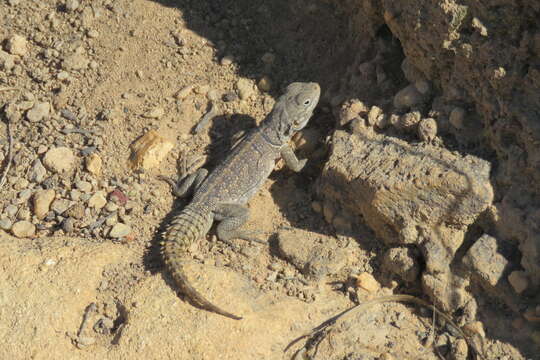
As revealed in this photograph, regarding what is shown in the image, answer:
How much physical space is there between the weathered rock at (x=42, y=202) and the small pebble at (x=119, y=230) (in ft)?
2.11

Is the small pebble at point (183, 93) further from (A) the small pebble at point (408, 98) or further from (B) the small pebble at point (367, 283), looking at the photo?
(B) the small pebble at point (367, 283)

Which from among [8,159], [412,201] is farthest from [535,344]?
[8,159]

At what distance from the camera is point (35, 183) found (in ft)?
17.0

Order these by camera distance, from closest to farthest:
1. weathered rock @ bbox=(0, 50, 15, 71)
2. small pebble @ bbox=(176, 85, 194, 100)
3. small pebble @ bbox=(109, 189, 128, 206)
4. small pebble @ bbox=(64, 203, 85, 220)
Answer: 1. small pebble @ bbox=(64, 203, 85, 220)
2. small pebble @ bbox=(109, 189, 128, 206)
3. small pebble @ bbox=(176, 85, 194, 100)
4. weathered rock @ bbox=(0, 50, 15, 71)

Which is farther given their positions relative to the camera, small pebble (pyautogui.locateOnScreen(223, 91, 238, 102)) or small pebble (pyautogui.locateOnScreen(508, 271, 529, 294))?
small pebble (pyautogui.locateOnScreen(223, 91, 238, 102))

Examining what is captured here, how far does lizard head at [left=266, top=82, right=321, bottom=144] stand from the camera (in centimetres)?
538

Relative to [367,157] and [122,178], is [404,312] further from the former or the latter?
[122,178]

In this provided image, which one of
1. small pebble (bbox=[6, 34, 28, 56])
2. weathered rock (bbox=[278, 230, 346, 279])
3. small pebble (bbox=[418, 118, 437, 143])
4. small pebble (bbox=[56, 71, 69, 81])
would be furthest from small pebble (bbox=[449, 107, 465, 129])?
small pebble (bbox=[6, 34, 28, 56])

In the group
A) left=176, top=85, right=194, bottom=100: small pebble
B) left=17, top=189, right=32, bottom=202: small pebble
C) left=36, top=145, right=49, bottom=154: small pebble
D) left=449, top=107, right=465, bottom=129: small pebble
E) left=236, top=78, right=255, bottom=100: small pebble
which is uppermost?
left=449, top=107, right=465, bottom=129: small pebble

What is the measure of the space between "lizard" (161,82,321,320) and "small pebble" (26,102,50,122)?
1509 millimetres

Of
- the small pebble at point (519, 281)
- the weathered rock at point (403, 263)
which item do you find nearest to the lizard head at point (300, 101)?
the weathered rock at point (403, 263)

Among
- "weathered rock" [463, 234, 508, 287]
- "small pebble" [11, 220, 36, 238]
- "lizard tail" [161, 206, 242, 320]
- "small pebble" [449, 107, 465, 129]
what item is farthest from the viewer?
"small pebble" [11, 220, 36, 238]

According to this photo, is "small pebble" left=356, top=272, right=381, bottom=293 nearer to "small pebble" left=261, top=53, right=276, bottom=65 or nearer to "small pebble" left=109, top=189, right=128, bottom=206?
"small pebble" left=109, top=189, right=128, bottom=206

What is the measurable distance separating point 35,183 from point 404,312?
3.41 meters
